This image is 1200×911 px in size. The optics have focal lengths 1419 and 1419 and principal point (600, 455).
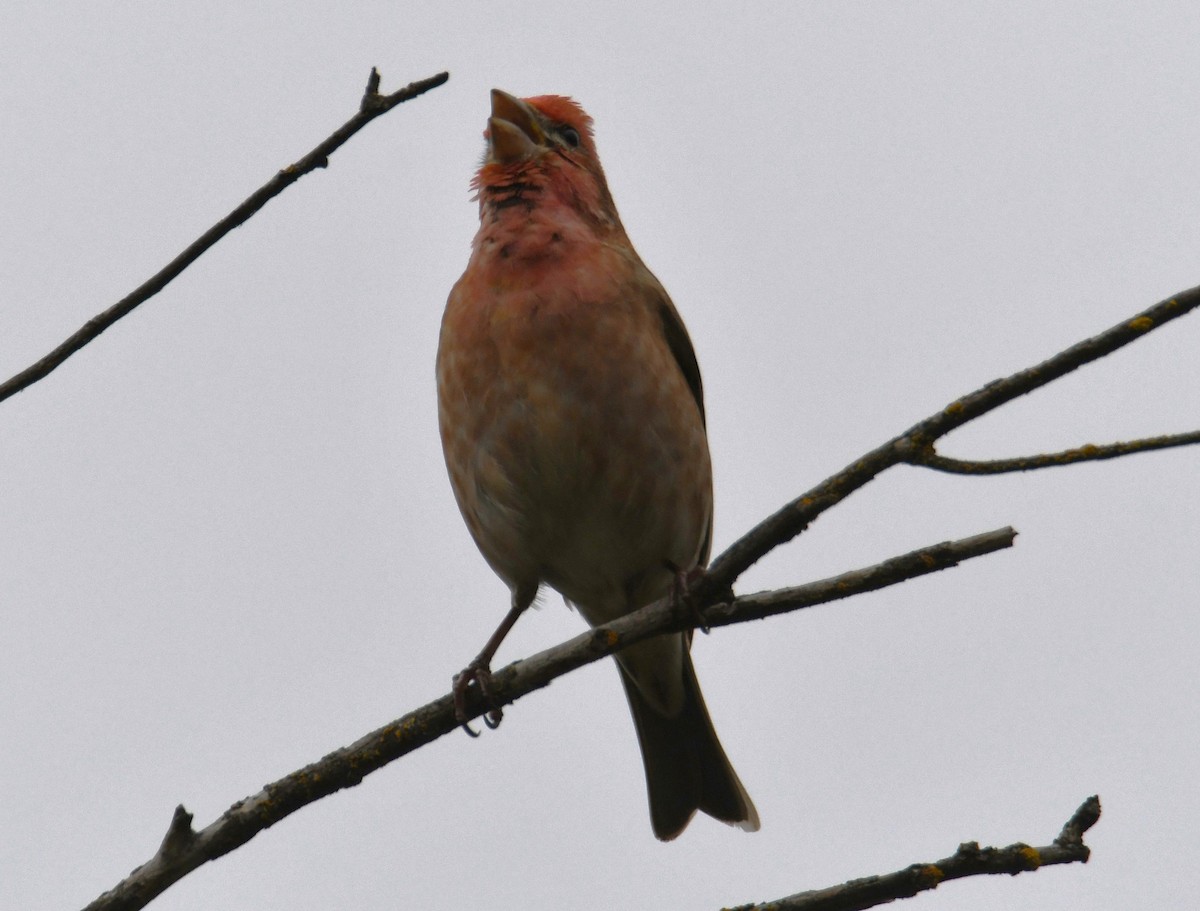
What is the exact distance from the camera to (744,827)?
735 centimetres

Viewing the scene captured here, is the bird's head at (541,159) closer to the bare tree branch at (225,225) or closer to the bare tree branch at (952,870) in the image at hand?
the bare tree branch at (225,225)

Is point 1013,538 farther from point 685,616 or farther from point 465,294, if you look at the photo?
point 465,294

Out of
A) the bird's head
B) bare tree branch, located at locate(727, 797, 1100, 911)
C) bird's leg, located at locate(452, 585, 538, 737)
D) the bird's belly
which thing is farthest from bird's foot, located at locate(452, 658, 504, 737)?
the bird's head

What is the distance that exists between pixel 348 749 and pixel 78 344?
5.25 ft

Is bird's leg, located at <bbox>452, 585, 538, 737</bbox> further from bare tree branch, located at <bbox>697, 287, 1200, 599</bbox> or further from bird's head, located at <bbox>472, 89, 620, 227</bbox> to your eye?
bird's head, located at <bbox>472, 89, 620, 227</bbox>

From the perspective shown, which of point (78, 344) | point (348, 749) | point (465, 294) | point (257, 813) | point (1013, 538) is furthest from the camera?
point (465, 294)

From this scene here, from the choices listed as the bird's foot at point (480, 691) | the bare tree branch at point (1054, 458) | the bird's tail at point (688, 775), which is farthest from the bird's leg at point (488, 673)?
the bare tree branch at point (1054, 458)

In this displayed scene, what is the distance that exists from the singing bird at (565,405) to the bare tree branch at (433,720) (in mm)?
1180

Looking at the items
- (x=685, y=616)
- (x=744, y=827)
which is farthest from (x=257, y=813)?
(x=744, y=827)

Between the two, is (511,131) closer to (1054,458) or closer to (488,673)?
(488,673)

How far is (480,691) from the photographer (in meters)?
5.16

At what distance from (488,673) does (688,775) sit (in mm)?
2093

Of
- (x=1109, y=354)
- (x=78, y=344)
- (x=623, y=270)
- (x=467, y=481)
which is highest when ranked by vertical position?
(x=623, y=270)

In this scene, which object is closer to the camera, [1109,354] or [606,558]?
[1109,354]
